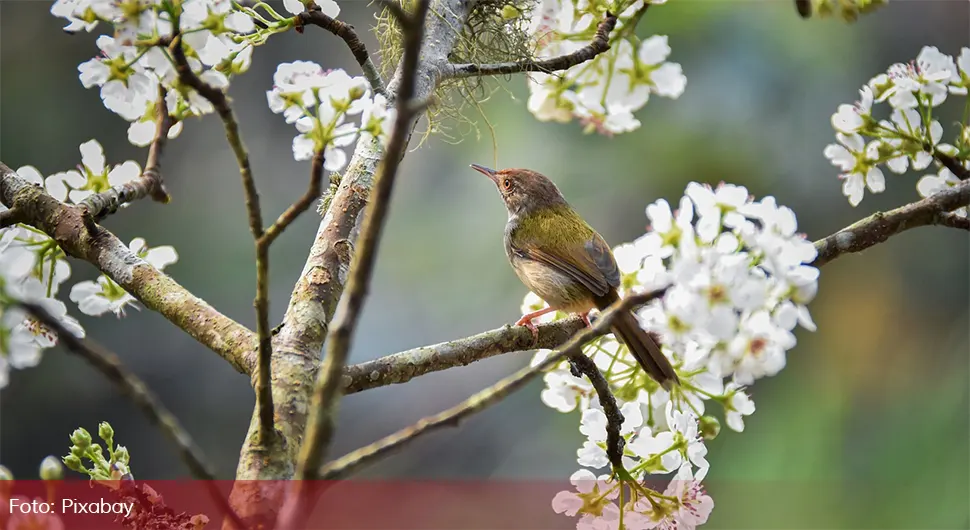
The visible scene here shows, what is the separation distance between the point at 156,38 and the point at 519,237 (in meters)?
1.70

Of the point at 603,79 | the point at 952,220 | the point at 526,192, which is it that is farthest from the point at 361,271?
the point at 526,192

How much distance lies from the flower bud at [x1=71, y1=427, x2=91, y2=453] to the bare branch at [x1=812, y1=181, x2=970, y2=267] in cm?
110

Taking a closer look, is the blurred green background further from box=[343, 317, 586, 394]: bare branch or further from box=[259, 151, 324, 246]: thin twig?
box=[259, 151, 324, 246]: thin twig

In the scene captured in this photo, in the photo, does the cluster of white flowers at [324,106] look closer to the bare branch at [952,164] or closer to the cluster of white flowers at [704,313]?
the cluster of white flowers at [704,313]

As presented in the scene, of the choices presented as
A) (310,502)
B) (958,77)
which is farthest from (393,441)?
(958,77)

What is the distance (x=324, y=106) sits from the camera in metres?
0.97

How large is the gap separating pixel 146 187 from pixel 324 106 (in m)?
0.64

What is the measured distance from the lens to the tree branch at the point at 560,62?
1620 millimetres

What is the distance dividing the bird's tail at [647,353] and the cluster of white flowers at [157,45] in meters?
0.75

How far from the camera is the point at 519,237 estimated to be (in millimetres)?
2645

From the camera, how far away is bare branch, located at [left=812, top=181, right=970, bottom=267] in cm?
131

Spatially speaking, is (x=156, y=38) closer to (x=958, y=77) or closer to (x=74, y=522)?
(x=74, y=522)

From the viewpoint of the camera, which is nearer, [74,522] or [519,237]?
[74,522]

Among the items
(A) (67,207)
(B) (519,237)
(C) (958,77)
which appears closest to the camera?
(A) (67,207)
